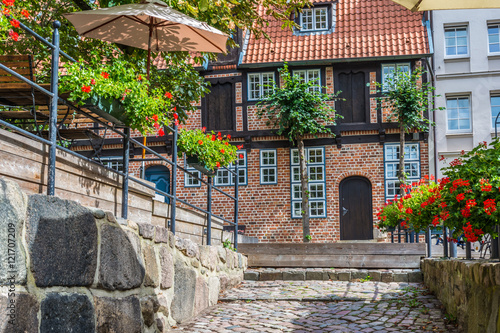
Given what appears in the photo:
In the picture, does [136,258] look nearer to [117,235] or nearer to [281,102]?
[117,235]

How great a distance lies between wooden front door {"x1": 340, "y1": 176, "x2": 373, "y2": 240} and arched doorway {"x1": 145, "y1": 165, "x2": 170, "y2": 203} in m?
5.27

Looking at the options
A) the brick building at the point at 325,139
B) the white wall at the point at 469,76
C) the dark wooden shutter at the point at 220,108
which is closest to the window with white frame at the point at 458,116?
the white wall at the point at 469,76

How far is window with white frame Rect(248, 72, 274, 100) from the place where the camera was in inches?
696

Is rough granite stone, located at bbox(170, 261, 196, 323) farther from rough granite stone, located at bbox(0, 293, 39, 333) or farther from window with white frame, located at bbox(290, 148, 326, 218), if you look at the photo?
window with white frame, located at bbox(290, 148, 326, 218)

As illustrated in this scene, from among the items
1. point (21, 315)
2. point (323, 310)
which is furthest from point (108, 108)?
point (323, 310)

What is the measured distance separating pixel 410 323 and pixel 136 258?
2.75 metres

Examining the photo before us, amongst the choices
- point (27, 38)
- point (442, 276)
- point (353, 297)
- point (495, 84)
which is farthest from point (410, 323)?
point (495, 84)

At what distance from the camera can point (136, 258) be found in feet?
14.6

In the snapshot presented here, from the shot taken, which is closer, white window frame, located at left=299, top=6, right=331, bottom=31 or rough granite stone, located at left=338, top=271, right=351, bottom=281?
rough granite stone, located at left=338, top=271, right=351, bottom=281

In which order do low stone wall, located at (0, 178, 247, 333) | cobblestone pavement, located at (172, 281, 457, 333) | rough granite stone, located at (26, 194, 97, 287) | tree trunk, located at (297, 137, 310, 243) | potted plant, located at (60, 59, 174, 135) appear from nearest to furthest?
low stone wall, located at (0, 178, 247, 333) → rough granite stone, located at (26, 194, 97, 287) → potted plant, located at (60, 59, 174, 135) → cobblestone pavement, located at (172, 281, 457, 333) → tree trunk, located at (297, 137, 310, 243)

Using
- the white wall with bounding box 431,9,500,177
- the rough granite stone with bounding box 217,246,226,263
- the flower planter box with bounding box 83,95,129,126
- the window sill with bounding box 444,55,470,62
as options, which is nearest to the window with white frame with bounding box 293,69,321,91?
the white wall with bounding box 431,9,500,177

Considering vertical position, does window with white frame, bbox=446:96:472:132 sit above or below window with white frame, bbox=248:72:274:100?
below

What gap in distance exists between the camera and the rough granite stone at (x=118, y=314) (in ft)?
12.1

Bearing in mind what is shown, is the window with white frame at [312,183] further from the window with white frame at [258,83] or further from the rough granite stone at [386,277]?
the rough granite stone at [386,277]
